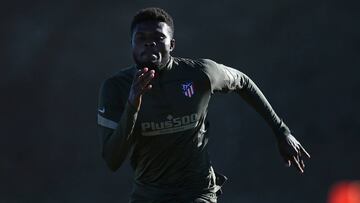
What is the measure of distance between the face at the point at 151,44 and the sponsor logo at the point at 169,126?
0.31 m

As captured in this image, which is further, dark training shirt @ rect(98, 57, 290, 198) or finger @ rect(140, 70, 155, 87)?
dark training shirt @ rect(98, 57, 290, 198)

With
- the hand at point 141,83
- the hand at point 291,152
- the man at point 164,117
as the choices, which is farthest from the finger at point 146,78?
the hand at point 291,152

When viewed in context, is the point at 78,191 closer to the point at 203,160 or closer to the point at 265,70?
the point at 265,70

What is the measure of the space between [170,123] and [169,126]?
0.02 metres

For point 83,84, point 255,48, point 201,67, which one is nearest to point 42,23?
point 83,84

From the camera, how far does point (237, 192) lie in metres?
10.5

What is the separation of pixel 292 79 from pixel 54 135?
3270 mm

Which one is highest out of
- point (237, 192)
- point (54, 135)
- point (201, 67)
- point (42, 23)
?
point (42, 23)

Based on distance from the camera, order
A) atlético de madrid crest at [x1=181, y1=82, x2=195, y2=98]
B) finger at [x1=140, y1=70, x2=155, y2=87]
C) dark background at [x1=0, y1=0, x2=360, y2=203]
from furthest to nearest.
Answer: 1. dark background at [x1=0, y1=0, x2=360, y2=203]
2. atlético de madrid crest at [x1=181, y1=82, x2=195, y2=98]
3. finger at [x1=140, y1=70, x2=155, y2=87]

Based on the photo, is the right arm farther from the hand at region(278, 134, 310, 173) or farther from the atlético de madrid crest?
the hand at region(278, 134, 310, 173)

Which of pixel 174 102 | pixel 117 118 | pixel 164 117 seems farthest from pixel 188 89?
pixel 117 118

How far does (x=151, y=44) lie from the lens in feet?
14.6

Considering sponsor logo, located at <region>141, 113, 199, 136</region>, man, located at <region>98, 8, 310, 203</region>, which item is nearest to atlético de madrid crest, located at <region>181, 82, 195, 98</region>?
man, located at <region>98, 8, 310, 203</region>

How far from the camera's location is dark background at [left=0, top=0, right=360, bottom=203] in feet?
34.8
